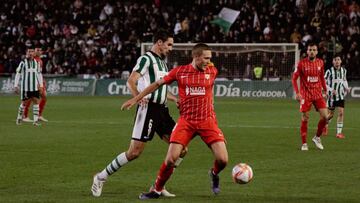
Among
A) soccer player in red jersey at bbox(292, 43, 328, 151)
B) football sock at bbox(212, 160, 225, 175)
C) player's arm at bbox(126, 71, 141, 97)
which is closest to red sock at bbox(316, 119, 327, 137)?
soccer player in red jersey at bbox(292, 43, 328, 151)

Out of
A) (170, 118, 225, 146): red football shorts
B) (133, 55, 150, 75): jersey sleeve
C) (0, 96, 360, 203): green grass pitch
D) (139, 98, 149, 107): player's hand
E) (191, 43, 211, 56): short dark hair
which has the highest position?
(191, 43, 211, 56): short dark hair

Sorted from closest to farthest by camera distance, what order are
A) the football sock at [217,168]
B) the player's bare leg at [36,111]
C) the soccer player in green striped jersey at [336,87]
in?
the football sock at [217,168] < the soccer player in green striped jersey at [336,87] < the player's bare leg at [36,111]

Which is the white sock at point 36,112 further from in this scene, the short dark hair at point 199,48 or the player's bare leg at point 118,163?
the short dark hair at point 199,48

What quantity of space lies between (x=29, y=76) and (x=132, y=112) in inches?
222

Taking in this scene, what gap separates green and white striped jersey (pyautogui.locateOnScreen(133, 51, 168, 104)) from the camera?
428 inches

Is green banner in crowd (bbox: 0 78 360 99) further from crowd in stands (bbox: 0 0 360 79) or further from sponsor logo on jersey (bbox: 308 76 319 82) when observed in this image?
sponsor logo on jersey (bbox: 308 76 319 82)

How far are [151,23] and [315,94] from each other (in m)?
28.1

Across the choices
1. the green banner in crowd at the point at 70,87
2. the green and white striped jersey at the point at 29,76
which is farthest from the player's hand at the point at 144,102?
the green banner in crowd at the point at 70,87

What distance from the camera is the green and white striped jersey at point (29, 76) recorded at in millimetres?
24312

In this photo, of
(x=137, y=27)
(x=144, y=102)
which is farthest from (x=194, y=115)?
(x=137, y=27)

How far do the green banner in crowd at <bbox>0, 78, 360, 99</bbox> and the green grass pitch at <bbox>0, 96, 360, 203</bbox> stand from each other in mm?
11737

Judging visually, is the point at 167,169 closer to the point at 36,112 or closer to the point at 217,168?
the point at 217,168

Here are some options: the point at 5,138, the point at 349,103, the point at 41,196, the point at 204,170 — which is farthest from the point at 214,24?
the point at 41,196

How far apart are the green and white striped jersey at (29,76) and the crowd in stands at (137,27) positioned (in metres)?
15.7
